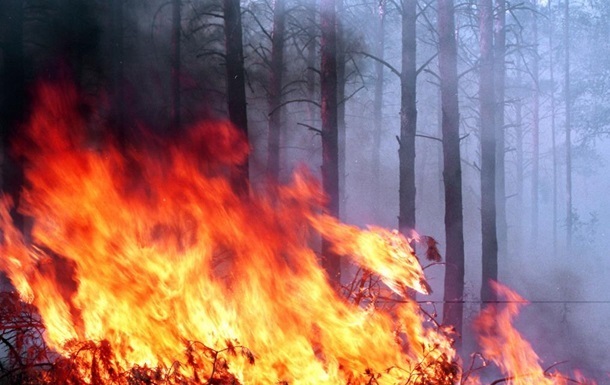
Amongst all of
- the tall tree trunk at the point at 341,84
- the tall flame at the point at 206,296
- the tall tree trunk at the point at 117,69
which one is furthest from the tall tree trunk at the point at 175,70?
the tall flame at the point at 206,296

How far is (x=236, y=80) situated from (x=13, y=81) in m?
4.02

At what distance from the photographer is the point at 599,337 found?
17.5 m

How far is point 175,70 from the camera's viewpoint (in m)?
14.7

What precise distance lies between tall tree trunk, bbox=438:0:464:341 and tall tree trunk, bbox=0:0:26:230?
25.8 ft

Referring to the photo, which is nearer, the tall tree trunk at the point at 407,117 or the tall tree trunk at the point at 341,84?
the tall tree trunk at the point at 407,117

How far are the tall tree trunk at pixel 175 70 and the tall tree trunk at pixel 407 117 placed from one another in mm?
4996

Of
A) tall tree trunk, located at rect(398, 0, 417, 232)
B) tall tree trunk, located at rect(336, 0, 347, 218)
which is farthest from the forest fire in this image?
tall tree trunk, located at rect(336, 0, 347, 218)

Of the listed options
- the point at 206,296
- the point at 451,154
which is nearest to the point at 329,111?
the point at 451,154

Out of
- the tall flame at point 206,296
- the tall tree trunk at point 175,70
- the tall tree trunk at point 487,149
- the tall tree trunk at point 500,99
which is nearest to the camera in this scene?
the tall flame at point 206,296

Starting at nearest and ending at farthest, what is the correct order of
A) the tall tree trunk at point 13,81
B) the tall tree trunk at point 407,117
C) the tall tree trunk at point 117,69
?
the tall tree trunk at point 13,81
the tall tree trunk at point 407,117
the tall tree trunk at point 117,69

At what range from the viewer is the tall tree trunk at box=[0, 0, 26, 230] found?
37.0ft

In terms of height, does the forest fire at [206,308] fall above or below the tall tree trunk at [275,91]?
below

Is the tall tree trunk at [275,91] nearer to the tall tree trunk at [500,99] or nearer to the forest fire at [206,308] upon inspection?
the tall tree trunk at [500,99]

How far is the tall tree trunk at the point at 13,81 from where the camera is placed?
444 inches
